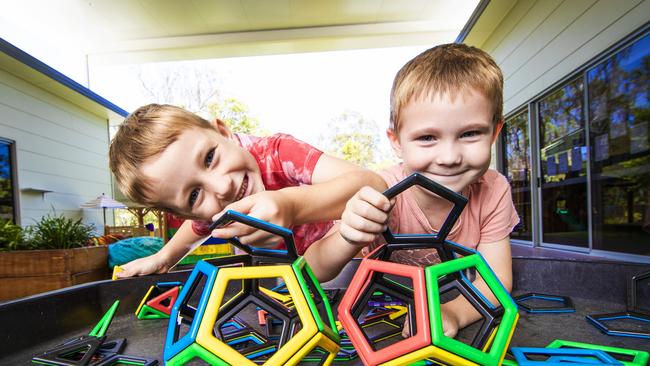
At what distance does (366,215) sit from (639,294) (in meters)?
0.51

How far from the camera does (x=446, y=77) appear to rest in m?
0.54

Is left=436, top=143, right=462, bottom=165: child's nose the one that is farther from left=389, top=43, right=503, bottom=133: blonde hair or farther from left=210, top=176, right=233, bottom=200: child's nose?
left=210, top=176, right=233, bottom=200: child's nose

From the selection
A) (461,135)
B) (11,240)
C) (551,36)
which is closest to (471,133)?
(461,135)

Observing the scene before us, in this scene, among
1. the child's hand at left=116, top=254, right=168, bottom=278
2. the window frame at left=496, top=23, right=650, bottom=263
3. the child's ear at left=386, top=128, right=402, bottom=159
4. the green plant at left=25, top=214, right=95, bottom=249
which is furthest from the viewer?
the window frame at left=496, top=23, right=650, bottom=263

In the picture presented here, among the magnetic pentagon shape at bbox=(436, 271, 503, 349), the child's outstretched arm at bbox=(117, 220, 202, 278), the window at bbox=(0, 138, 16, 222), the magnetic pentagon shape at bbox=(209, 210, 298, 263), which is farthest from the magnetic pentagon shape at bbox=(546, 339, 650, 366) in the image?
the window at bbox=(0, 138, 16, 222)

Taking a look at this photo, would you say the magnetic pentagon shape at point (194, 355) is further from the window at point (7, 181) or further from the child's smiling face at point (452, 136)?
the window at point (7, 181)

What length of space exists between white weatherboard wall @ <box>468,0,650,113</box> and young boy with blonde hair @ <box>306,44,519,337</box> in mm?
1854

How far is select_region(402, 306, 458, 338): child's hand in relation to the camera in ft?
1.43

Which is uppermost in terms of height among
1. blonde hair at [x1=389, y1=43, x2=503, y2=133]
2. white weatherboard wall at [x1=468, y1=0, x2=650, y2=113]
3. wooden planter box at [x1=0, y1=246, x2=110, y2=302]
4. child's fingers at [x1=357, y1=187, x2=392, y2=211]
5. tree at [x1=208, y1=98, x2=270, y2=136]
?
tree at [x1=208, y1=98, x2=270, y2=136]

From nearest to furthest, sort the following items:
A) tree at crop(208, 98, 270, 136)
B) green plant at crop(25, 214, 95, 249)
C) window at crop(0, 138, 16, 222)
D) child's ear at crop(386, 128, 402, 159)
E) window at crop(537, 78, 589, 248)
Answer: child's ear at crop(386, 128, 402, 159), green plant at crop(25, 214, 95, 249), window at crop(537, 78, 589, 248), window at crop(0, 138, 16, 222), tree at crop(208, 98, 270, 136)

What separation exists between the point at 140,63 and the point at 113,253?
11.3 ft

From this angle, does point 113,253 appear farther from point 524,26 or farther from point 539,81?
point 524,26

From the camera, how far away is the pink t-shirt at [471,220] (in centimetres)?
65

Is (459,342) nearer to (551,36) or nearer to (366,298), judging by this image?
(366,298)
